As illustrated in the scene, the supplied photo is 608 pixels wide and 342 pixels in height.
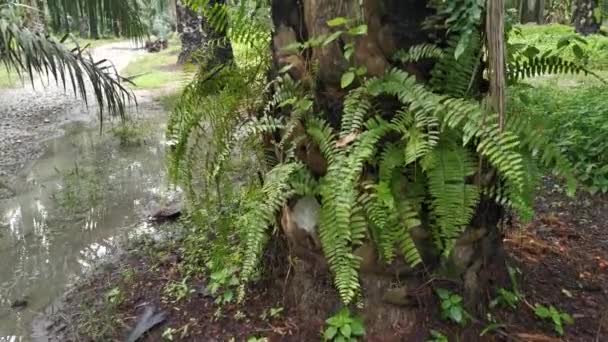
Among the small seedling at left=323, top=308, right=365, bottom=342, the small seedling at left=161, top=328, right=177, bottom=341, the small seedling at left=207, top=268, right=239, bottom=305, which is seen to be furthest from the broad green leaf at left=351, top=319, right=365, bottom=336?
the small seedling at left=161, top=328, right=177, bottom=341

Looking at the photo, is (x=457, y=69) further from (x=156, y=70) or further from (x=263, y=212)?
(x=156, y=70)

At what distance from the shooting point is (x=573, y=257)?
9.11 ft

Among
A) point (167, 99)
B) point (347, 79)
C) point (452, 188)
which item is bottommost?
point (167, 99)

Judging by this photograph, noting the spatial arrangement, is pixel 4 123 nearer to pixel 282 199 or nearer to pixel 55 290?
pixel 55 290

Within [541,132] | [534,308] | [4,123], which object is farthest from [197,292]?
[4,123]

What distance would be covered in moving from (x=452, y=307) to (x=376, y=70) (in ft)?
3.11

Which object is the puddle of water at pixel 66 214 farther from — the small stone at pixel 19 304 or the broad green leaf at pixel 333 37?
the broad green leaf at pixel 333 37

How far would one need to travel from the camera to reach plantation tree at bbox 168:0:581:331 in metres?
1.78

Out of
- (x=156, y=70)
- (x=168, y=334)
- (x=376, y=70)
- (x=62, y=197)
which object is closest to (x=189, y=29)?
(x=156, y=70)

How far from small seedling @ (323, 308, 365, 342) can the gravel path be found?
3874 mm

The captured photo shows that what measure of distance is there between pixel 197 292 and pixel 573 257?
1.89 meters

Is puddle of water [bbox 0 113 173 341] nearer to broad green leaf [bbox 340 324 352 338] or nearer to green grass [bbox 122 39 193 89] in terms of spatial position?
Result: broad green leaf [bbox 340 324 352 338]

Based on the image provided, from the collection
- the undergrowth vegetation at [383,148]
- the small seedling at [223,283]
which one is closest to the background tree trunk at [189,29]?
the small seedling at [223,283]

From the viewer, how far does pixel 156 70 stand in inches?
511
